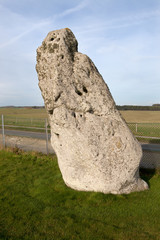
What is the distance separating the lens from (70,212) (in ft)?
14.5

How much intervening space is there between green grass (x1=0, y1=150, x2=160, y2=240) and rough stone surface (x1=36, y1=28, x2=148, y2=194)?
42cm

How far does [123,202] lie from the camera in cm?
482

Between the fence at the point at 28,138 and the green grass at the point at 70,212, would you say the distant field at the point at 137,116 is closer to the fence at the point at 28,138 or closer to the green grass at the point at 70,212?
the fence at the point at 28,138

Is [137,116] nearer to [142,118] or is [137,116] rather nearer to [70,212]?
[142,118]

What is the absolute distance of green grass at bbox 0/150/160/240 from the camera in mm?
3666

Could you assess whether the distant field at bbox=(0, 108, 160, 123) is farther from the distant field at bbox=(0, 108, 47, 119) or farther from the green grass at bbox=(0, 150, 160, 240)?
the green grass at bbox=(0, 150, 160, 240)

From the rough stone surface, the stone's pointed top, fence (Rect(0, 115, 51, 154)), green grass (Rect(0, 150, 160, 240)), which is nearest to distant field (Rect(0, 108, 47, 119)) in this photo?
fence (Rect(0, 115, 51, 154))

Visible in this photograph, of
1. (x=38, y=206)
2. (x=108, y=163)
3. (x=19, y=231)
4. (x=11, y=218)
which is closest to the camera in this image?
(x=19, y=231)

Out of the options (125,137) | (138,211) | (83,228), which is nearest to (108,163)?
(125,137)

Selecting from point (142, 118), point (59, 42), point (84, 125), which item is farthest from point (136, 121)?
point (59, 42)

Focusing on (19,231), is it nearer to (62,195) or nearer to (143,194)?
(62,195)

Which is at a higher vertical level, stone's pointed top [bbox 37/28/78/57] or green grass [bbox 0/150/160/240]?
stone's pointed top [bbox 37/28/78/57]

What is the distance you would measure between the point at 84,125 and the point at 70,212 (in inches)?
79.3

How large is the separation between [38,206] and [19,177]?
88.5 inches
